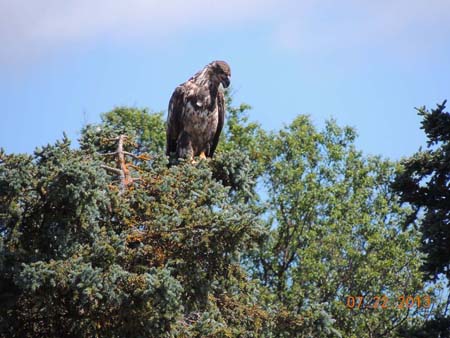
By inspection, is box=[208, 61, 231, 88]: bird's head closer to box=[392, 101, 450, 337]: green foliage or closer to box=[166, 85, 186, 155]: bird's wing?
box=[166, 85, 186, 155]: bird's wing

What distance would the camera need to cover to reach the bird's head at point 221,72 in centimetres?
1475

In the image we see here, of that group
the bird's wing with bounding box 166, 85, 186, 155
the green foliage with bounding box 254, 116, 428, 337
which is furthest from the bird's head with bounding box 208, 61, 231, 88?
the green foliage with bounding box 254, 116, 428, 337

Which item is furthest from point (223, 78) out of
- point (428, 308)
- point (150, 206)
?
Result: point (428, 308)

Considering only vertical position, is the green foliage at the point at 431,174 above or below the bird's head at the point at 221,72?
below

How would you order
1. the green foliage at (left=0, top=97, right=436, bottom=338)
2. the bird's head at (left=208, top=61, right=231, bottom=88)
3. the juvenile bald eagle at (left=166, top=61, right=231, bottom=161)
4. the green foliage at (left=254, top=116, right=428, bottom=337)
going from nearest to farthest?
the green foliage at (left=0, top=97, right=436, bottom=338) → the bird's head at (left=208, top=61, right=231, bottom=88) → the juvenile bald eagle at (left=166, top=61, right=231, bottom=161) → the green foliage at (left=254, top=116, right=428, bottom=337)

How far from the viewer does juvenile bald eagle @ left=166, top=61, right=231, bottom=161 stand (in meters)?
14.9

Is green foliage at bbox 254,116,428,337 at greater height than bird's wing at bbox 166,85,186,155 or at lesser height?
greater

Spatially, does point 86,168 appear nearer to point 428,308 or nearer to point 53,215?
point 53,215

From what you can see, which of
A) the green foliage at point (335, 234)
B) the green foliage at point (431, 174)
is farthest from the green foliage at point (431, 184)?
the green foliage at point (335, 234)

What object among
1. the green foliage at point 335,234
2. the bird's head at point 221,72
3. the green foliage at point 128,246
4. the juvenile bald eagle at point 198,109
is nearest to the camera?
the green foliage at point 128,246

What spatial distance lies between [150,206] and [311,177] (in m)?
16.3

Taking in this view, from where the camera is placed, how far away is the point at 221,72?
14.8 m

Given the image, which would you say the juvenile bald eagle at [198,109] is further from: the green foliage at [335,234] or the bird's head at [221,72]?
the green foliage at [335,234]

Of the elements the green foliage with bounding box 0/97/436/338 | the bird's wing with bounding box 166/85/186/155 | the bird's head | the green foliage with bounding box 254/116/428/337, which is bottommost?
the green foliage with bounding box 0/97/436/338
